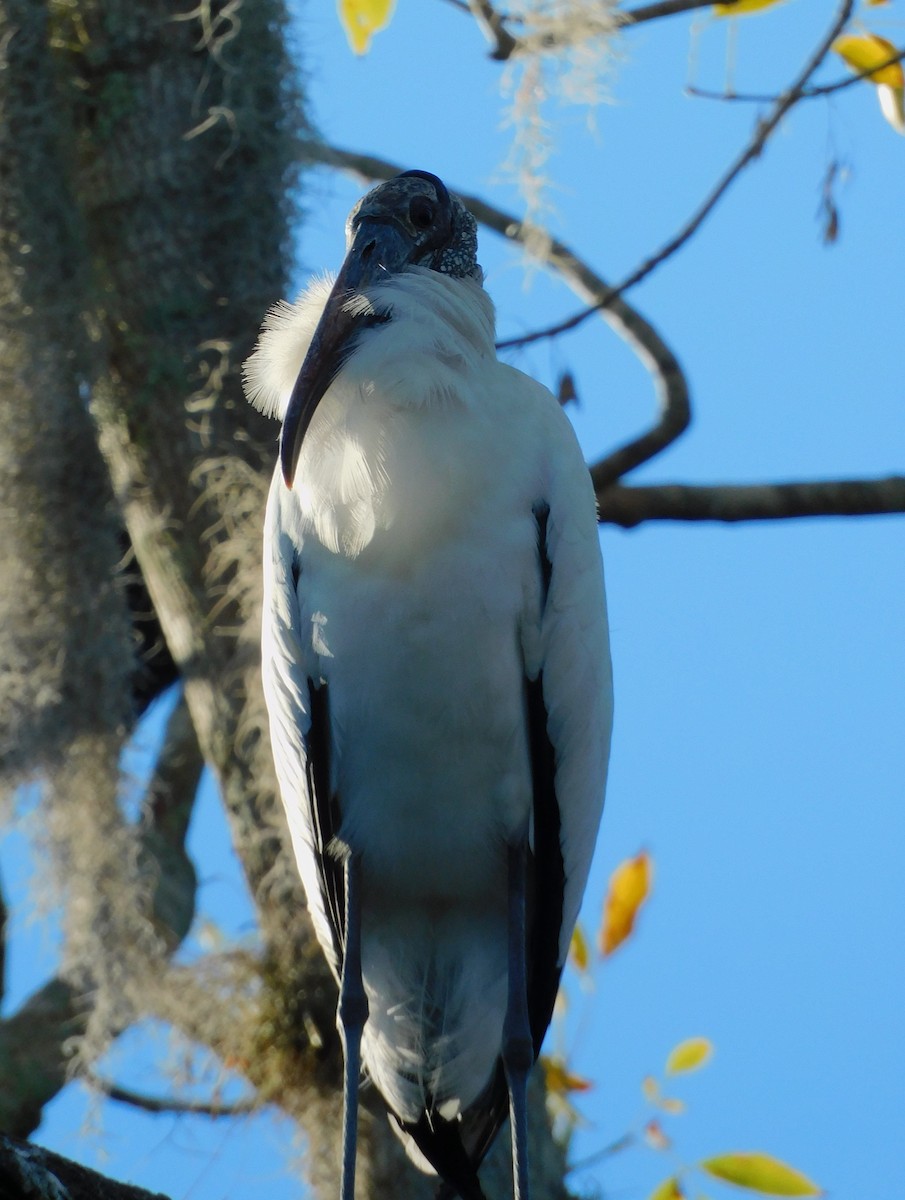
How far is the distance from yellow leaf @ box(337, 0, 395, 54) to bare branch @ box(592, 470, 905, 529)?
103cm

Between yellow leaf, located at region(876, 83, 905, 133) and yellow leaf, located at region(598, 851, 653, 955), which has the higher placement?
yellow leaf, located at region(876, 83, 905, 133)

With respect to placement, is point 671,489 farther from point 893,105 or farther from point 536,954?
point 536,954

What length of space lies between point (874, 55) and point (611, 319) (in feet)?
2.75

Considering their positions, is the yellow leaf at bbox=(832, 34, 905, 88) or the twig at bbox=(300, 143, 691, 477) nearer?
the yellow leaf at bbox=(832, 34, 905, 88)

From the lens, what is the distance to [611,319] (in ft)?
12.1

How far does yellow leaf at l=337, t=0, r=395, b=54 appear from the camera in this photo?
2824 millimetres

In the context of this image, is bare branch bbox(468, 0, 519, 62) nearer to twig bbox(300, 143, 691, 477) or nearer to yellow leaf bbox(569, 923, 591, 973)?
twig bbox(300, 143, 691, 477)

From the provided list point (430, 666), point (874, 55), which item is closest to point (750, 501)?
point (874, 55)

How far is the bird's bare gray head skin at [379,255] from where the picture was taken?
221cm

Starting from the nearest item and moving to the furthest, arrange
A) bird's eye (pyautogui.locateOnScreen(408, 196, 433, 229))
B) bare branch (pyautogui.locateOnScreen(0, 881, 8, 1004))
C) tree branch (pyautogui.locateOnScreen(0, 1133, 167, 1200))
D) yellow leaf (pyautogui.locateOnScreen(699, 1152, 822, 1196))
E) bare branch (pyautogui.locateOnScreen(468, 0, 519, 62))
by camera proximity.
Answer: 1. tree branch (pyautogui.locateOnScreen(0, 1133, 167, 1200))
2. bird's eye (pyautogui.locateOnScreen(408, 196, 433, 229))
3. yellow leaf (pyautogui.locateOnScreen(699, 1152, 822, 1196))
4. bare branch (pyautogui.locateOnScreen(468, 0, 519, 62))
5. bare branch (pyautogui.locateOnScreen(0, 881, 8, 1004))

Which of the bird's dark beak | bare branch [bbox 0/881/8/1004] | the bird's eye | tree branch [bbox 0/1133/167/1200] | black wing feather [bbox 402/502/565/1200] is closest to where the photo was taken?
tree branch [bbox 0/1133/167/1200]

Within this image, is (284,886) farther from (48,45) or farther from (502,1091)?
(48,45)

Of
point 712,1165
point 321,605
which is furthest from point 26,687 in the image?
point 712,1165

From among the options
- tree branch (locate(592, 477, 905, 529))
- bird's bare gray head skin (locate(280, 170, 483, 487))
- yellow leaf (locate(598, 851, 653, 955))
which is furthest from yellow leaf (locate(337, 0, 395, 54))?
yellow leaf (locate(598, 851, 653, 955))
